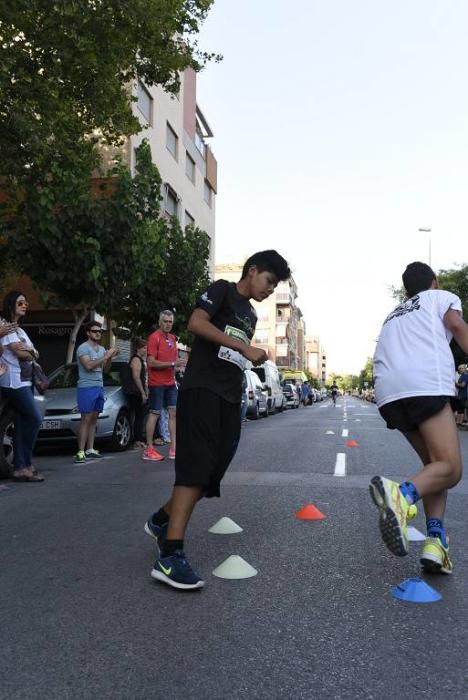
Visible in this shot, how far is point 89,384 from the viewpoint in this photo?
28.1ft

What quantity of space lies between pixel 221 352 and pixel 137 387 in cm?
674

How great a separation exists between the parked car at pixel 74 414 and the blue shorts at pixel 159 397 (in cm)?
96

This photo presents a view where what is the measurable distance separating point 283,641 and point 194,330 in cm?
149

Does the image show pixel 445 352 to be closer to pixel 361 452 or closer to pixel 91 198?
pixel 361 452

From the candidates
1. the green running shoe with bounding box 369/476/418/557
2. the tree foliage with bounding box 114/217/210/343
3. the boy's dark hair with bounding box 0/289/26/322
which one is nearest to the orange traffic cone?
the green running shoe with bounding box 369/476/418/557

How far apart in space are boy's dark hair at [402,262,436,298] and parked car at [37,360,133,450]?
6.28 m

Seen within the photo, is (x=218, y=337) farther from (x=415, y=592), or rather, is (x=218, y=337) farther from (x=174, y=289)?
(x=174, y=289)

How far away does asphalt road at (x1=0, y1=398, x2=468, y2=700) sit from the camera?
2326 mm

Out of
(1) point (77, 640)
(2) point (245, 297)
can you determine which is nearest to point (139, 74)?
(2) point (245, 297)

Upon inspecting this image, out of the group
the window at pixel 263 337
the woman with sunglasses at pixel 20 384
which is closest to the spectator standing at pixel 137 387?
the woman with sunglasses at pixel 20 384

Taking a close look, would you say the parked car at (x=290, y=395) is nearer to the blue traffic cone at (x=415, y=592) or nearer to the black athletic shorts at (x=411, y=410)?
the black athletic shorts at (x=411, y=410)

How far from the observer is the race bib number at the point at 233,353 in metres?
3.38

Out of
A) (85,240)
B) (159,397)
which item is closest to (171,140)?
(85,240)

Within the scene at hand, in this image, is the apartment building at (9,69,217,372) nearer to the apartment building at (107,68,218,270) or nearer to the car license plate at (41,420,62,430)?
the apartment building at (107,68,218,270)
